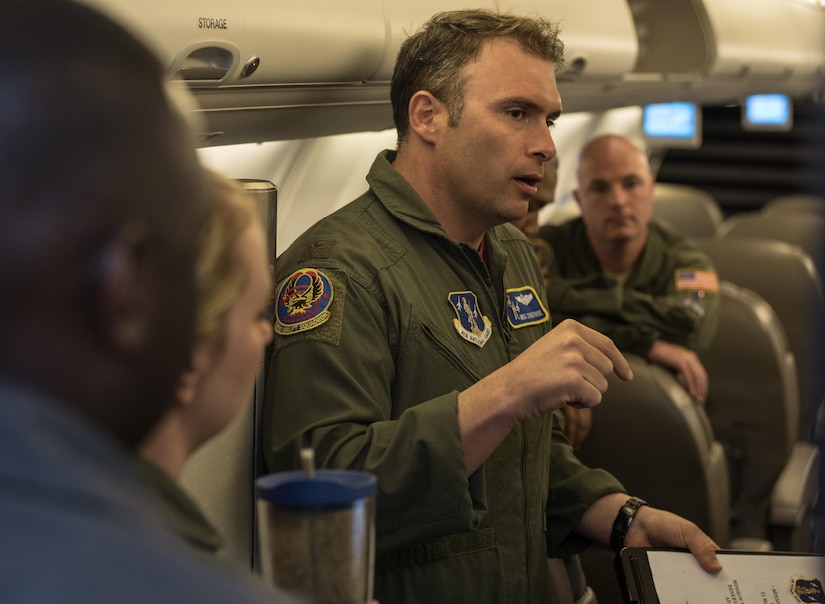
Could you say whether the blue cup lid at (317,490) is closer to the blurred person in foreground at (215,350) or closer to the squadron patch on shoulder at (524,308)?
the blurred person in foreground at (215,350)

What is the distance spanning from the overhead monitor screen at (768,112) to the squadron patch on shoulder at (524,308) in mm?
8200

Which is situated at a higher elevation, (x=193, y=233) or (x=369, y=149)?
(x=369, y=149)

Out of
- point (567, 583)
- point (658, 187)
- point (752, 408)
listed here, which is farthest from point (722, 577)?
point (658, 187)

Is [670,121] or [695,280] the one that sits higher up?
[670,121]

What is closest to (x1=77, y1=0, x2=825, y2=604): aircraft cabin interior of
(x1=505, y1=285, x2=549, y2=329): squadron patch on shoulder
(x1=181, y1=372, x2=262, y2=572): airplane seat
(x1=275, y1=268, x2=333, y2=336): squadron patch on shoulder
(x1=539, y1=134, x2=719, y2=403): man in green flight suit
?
(x1=181, y1=372, x2=262, y2=572): airplane seat

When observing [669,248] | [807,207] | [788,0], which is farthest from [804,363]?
[807,207]

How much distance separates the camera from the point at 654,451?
3.44 m

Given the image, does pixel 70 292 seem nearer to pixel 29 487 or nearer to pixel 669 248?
pixel 29 487

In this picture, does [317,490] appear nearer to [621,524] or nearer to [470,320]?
[470,320]

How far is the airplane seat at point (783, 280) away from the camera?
17.6ft

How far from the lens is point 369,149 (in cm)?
439

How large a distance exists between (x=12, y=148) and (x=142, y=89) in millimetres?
92

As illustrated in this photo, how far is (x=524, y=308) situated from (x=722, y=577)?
69cm

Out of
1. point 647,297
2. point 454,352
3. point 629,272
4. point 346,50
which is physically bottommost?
point 454,352
